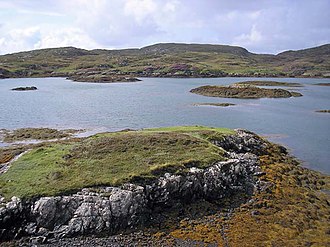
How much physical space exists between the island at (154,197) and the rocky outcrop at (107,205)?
0.26 feet

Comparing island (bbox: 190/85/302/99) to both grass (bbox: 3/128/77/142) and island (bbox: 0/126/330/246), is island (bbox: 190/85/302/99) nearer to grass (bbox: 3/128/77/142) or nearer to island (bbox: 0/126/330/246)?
grass (bbox: 3/128/77/142)

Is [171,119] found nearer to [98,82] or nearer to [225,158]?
[225,158]

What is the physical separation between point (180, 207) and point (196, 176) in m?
3.83

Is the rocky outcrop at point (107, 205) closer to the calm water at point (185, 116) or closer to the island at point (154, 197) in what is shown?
the island at point (154, 197)

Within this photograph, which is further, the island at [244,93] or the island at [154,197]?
the island at [244,93]

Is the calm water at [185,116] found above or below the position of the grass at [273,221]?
below

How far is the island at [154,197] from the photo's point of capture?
90.4ft

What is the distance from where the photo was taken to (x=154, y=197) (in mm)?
31484

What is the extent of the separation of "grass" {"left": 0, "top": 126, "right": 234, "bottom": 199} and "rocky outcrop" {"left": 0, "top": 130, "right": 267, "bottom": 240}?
1.04 meters

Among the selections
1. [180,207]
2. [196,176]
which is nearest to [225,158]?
[196,176]

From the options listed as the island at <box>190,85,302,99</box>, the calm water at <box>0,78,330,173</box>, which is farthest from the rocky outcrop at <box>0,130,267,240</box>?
the island at <box>190,85,302,99</box>

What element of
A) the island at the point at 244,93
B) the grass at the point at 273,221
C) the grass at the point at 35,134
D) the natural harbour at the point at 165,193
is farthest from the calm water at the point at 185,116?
the grass at the point at 273,221

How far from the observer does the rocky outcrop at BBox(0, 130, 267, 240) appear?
27.6 metres

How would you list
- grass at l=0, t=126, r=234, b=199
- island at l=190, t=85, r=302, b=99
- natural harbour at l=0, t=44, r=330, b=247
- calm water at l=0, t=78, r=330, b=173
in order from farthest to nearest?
island at l=190, t=85, r=302, b=99 < calm water at l=0, t=78, r=330, b=173 < grass at l=0, t=126, r=234, b=199 < natural harbour at l=0, t=44, r=330, b=247
